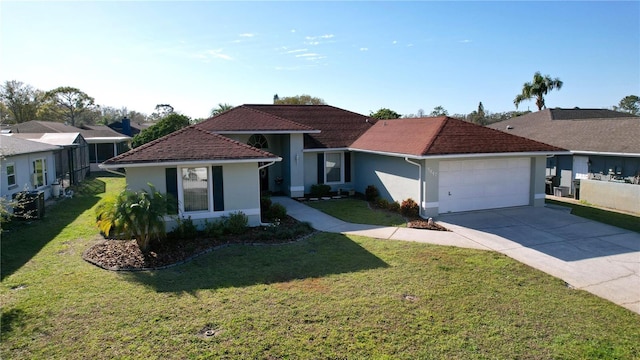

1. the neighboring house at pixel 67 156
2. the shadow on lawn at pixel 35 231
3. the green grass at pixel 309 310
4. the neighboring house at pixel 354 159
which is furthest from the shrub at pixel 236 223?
the neighboring house at pixel 67 156

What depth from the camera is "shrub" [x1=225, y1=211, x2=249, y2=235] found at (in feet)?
42.3

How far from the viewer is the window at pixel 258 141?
68.5 ft

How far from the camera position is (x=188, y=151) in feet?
42.4

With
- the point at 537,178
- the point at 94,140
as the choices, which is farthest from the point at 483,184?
the point at 94,140

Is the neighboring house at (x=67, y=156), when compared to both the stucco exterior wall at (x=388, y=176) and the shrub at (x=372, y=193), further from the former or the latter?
the shrub at (x=372, y=193)

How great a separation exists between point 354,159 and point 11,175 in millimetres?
15655

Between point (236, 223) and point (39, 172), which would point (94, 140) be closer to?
point (39, 172)

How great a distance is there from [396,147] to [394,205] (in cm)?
248

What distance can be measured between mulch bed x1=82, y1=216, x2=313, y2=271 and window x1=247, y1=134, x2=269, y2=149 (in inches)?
338

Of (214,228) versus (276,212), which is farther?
(276,212)

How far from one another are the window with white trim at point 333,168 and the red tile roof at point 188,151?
8.20 m

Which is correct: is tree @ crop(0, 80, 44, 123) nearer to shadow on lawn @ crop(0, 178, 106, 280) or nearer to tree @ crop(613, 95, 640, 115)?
shadow on lawn @ crop(0, 178, 106, 280)

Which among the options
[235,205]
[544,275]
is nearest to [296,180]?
[235,205]

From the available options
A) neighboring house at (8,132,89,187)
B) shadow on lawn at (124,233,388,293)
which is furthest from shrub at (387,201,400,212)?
neighboring house at (8,132,89,187)
